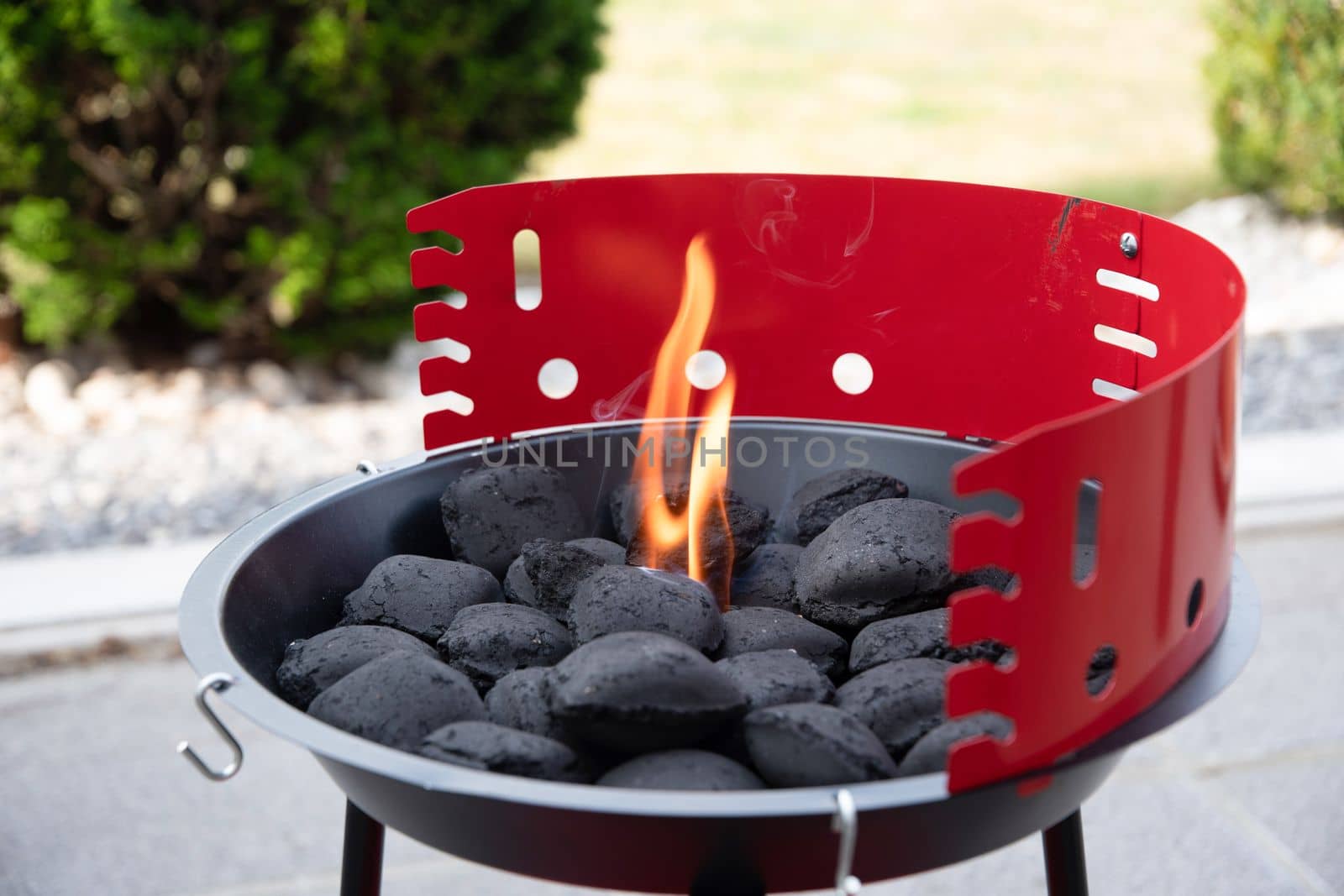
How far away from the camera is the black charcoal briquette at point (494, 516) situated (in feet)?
4.77

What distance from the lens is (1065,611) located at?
3.00ft

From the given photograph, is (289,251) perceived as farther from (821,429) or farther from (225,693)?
(225,693)

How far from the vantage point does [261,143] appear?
3.58m

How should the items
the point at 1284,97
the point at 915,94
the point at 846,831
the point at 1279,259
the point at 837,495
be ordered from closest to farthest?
the point at 846,831, the point at 837,495, the point at 1284,97, the point at 1279,259, the point at 915,94

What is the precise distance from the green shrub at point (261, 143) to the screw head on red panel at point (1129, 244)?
2.57 m

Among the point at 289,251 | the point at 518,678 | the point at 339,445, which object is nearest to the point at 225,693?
the point at 518,678

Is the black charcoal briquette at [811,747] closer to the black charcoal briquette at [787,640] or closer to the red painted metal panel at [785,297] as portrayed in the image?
the black charcoal briquette at [787,640]

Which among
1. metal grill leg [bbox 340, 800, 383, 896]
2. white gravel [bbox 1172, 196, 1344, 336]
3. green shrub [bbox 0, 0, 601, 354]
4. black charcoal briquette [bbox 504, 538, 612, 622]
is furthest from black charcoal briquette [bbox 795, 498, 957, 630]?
white gravel [bbox 1172, 196, 1344, 336]

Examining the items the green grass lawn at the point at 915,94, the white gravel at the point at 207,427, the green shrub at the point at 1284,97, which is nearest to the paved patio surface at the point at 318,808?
the white gravel at the point at 207,427

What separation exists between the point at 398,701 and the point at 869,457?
0.72m

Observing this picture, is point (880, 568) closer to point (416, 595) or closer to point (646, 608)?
point (646, 608)

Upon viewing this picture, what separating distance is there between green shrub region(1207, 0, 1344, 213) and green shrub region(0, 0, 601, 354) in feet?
8.66

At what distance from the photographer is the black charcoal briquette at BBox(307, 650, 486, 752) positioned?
108cm

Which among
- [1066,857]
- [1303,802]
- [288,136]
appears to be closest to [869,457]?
[1066,857]
